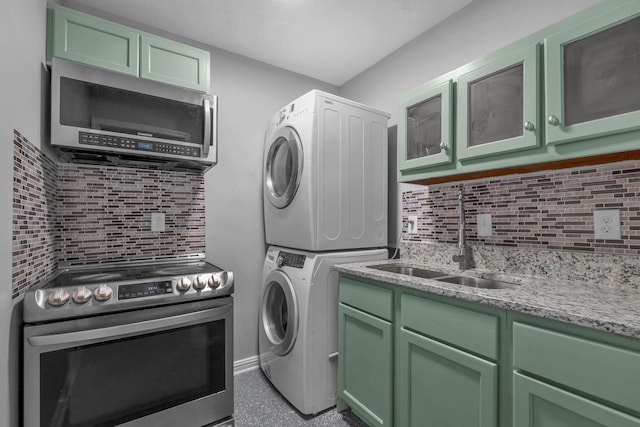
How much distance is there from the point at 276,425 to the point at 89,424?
942mm

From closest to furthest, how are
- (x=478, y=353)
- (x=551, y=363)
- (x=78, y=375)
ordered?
(x=551, y=363) < (x=478, y=353) < (x=78, y=375)

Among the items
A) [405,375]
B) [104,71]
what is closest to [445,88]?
[405,375]

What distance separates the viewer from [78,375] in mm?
1237

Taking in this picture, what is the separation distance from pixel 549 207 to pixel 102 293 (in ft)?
6.98

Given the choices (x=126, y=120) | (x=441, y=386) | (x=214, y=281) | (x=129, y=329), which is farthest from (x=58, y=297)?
(x=441, y=386)

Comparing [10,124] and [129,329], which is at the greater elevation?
[10,124]

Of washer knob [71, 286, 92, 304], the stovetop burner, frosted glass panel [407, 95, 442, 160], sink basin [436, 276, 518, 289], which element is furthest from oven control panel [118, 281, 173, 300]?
frosted glass panel [407, 95, 442, 160]

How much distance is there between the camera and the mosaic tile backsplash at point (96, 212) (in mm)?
1258

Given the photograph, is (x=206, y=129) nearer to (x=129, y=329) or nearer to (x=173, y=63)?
(x=173, y=63)

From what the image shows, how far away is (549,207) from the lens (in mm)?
1444

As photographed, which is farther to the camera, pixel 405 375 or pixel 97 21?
pixel 97 21

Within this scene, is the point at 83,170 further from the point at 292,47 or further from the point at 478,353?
the point at 478,353

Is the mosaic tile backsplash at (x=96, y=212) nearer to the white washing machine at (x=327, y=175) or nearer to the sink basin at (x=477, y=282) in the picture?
the white washing machine at (x=327, y=175)

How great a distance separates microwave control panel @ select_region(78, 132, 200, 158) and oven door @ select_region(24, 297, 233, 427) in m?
0.86
